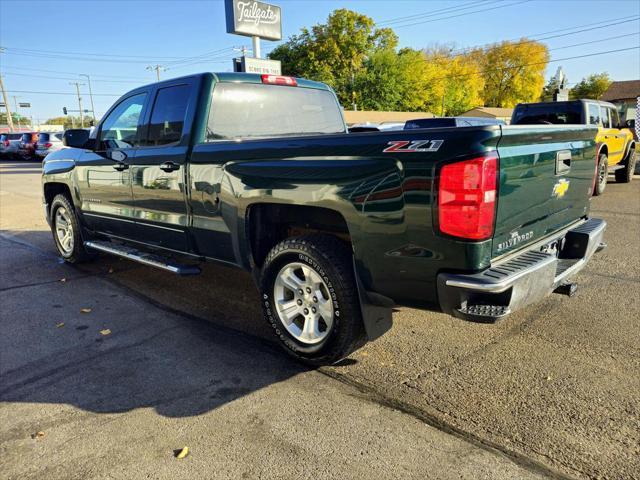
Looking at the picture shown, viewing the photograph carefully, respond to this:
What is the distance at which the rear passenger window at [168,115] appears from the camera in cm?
420

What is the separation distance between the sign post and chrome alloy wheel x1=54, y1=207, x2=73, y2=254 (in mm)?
12278

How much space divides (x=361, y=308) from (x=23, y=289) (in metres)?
4.14

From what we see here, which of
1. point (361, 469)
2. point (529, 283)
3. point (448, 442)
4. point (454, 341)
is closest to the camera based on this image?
point (361, 469)

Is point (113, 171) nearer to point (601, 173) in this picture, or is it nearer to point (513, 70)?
point (601, 173)

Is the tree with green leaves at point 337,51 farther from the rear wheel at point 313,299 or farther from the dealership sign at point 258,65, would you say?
the rear wheel at point 313,299

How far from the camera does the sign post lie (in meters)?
17.2

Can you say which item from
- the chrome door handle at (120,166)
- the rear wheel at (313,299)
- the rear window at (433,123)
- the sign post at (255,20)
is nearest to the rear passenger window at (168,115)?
the chrome door handle at (120,166)

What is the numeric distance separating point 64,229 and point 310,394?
4.67 metres

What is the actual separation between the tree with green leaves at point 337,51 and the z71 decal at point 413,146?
52.3m

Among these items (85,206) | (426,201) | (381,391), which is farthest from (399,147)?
(85,206)

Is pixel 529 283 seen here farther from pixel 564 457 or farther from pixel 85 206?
pixel 85 206

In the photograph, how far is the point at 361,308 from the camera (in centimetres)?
304

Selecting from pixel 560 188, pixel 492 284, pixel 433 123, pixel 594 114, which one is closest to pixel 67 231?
pixel 492 284

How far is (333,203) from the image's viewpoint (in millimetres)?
3012
